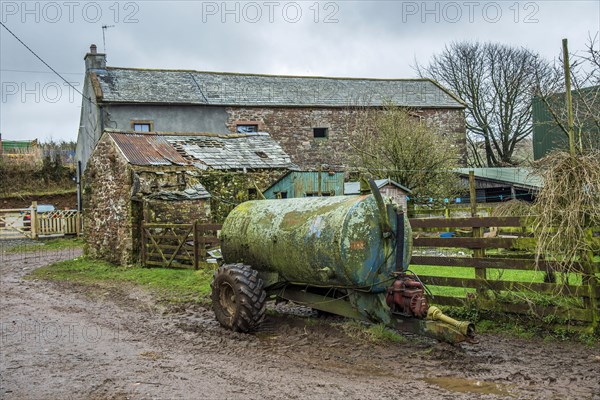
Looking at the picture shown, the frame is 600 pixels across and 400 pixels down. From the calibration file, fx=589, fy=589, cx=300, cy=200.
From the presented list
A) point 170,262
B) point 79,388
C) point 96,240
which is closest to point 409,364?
point 79,388

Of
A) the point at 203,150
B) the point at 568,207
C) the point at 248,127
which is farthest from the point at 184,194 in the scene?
the point at 248,127

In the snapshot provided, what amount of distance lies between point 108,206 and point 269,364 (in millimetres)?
13463

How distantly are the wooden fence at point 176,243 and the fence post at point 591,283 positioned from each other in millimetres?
8904

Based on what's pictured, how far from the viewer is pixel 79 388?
6.10 m

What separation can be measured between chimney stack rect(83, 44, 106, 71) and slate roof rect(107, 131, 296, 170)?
36.2 ft

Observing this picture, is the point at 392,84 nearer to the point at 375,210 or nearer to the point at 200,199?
the point at 200,199

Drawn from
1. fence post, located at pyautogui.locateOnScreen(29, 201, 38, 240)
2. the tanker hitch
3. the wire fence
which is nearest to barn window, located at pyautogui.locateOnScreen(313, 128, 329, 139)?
the wire fence

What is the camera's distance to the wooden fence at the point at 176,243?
15.5 meters

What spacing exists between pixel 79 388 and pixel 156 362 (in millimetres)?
1195

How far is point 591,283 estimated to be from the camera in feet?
24.3

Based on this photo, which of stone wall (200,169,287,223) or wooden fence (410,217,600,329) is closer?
wooden fence (410,217,600,329)

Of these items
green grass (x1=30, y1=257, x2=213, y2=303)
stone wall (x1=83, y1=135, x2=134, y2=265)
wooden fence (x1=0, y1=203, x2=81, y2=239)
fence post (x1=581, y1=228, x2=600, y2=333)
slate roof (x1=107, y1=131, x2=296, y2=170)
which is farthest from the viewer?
wooden fence (x1=0, y1=203, x2=81, y2=239)

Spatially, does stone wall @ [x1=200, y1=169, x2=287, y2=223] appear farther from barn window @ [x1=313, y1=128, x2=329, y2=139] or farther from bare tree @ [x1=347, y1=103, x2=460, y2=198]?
barn window @ [x1=313, y1=128, x2=329, y2=139]

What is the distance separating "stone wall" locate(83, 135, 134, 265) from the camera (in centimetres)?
1806
